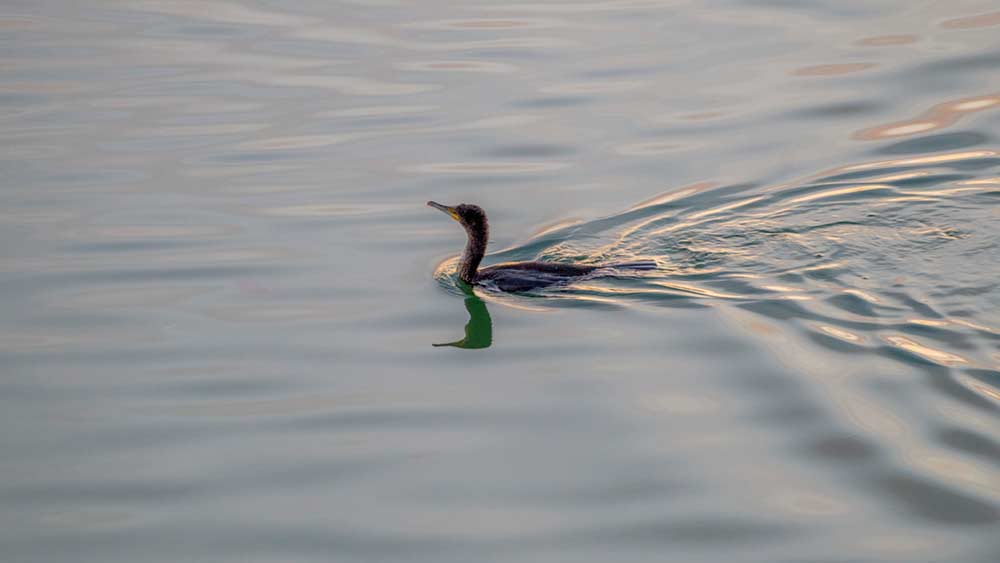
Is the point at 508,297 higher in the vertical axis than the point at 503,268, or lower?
lower

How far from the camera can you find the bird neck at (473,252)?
31.4 ft

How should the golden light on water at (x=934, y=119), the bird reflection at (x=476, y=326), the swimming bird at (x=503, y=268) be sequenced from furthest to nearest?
the golden light on water at (x=934, y=119)
the swimming bird at (x=503, y=268)
the bird reflection at (x=476, y=326)

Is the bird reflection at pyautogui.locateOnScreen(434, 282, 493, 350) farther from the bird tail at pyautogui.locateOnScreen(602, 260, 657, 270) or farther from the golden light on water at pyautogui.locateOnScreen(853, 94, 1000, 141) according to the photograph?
the golden light on water at pyautogui.locateOnScreen(853, 94, 1000, 141)

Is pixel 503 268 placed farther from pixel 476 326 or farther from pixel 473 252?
pixel 476 326

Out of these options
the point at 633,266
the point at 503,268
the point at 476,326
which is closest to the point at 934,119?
the point at 633,266

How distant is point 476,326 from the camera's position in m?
8.75

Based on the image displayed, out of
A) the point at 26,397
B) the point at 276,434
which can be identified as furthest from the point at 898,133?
the point at 26,397

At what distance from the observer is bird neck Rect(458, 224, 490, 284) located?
9562 millimetres

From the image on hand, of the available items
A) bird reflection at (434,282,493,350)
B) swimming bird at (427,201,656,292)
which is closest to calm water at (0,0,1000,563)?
bird reflection at (434,282,493,350)

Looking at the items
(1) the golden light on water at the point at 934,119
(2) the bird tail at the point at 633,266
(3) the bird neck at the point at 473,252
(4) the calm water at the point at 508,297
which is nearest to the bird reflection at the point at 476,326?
(4) the calm water at the point at 508,297

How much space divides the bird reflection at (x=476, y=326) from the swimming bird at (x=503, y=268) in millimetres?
194

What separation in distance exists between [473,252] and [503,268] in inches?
11.9

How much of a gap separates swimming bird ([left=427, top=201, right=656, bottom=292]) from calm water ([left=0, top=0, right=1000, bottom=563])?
0.15 meters

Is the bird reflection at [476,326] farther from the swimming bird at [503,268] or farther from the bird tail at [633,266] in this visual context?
the bird tail at [633,266]
